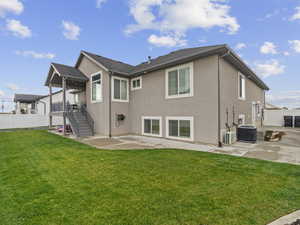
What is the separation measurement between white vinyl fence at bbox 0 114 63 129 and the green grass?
16.6 m

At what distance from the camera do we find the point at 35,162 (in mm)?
5066

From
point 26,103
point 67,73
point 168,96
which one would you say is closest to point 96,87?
point 67,73

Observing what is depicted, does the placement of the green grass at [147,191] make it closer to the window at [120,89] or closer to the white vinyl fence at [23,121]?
the window at [120,89]

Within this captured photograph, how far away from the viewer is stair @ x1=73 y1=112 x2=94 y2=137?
10.4m

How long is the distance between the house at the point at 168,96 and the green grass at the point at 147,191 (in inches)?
124

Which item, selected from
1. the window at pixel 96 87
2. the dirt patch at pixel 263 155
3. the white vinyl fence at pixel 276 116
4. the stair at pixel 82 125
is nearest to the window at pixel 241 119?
the dirt patch at pixel 263 155

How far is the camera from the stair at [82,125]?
10370 millimetres

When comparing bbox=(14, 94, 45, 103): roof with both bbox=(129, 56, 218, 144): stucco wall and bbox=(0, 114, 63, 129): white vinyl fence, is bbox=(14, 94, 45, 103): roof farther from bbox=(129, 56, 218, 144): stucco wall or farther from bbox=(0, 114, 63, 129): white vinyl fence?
bbox=(129, 56, 218, 144): stucco wall

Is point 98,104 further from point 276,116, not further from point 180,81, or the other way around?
point 276,116

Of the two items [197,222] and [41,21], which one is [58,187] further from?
[41,21]

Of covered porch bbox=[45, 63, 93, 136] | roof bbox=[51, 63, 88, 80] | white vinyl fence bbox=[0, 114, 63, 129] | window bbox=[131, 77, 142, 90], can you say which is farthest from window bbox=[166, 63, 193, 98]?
white vinyl fence bbox=[0, 114, 63, 129]

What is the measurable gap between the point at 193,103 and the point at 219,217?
6170mm

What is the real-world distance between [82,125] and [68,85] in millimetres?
4733

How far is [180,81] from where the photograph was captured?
847cm
